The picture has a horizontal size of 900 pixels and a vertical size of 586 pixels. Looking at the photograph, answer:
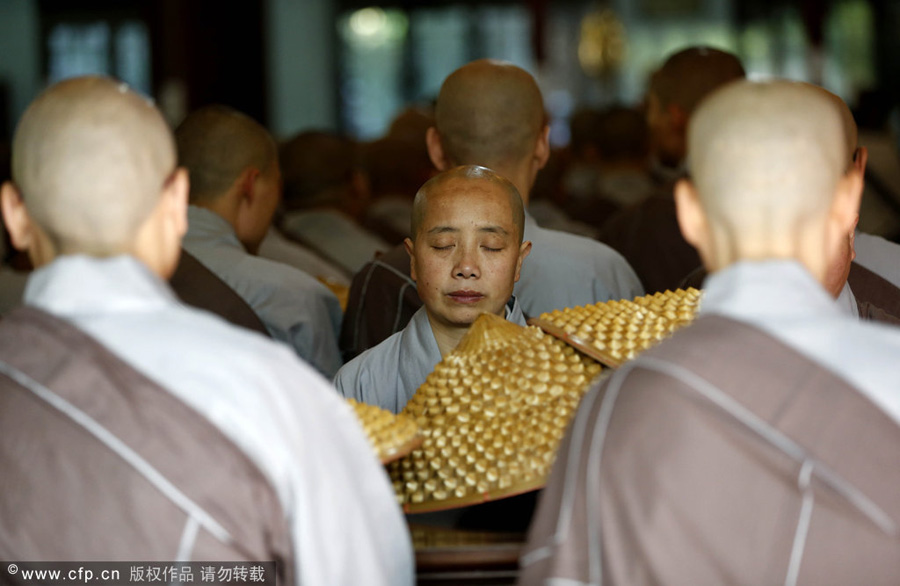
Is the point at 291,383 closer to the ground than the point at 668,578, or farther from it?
farther from it

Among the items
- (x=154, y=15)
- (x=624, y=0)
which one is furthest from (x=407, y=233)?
(x=624, y=0)

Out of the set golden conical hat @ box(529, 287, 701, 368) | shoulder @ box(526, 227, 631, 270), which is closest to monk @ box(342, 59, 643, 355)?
shoulder @ box(526, 227, 631, 270)

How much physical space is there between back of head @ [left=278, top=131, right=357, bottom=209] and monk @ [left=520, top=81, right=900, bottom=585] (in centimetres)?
265

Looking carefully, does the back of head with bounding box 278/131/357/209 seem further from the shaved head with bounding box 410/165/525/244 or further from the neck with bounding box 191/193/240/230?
the shaved head with bounding box 410/165/525/244

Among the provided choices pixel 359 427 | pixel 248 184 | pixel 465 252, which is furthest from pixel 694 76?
pixel 359 427

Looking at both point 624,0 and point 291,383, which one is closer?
point 291,383

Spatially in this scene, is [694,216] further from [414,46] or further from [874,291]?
[414,46]

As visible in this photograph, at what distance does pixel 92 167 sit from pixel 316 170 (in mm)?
2546

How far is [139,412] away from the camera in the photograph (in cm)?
133

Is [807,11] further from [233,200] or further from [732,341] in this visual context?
[732,341]

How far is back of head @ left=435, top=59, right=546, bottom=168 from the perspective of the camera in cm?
283

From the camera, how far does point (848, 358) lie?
1294 millimetres

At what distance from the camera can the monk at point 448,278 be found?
214cm

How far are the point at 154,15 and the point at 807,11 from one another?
20.9 feet
